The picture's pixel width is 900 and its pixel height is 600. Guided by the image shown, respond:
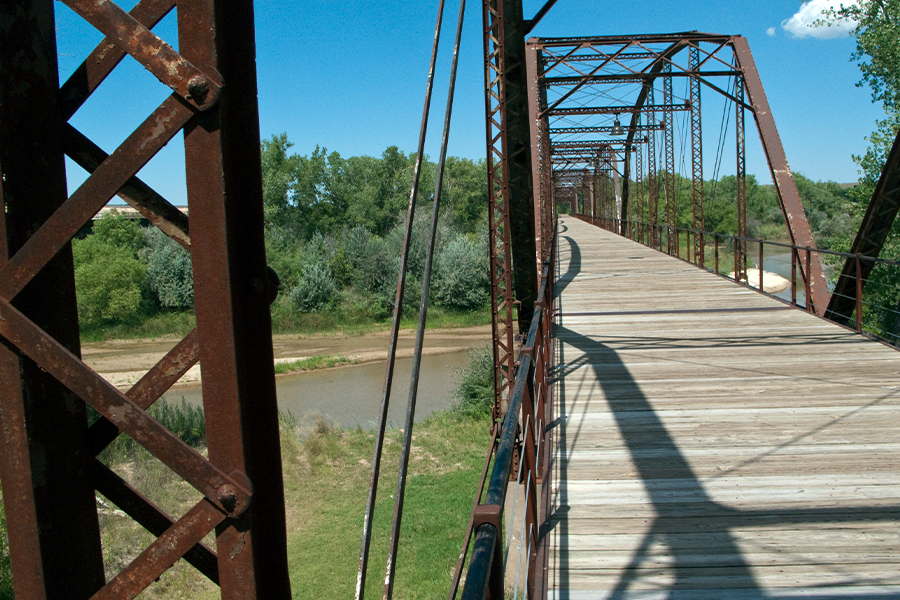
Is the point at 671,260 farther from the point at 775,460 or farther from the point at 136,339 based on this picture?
the point at 136,339

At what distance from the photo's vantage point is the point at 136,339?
42.3 metres

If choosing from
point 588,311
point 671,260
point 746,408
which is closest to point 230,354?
point 746,408

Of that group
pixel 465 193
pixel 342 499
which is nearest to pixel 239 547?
pixel 342 499

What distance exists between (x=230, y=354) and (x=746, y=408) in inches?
203

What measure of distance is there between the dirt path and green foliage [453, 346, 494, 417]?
1004 centimetres

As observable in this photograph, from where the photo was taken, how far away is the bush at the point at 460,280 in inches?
1779

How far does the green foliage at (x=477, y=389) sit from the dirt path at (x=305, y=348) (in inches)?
395

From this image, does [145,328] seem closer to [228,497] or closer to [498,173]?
[498,173]

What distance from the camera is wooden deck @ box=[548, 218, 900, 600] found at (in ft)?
10.7

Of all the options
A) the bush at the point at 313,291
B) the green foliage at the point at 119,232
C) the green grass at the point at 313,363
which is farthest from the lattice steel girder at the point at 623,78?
the green foliage at the point at 119,232

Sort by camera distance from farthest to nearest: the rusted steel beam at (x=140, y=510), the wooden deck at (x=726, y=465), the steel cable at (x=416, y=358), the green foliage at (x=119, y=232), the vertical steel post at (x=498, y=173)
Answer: the green foliage at (x=119, y=232)
the vertical steel post at (x=498, y=173)
the wooden deck at (x=726, y=465)
the steel cable at (x=416, y=358)
the rusted steel beam at (x=140, y=510)

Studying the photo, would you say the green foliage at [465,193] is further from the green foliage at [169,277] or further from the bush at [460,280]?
the green foliage at [169,277]

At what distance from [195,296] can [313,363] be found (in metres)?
34.5

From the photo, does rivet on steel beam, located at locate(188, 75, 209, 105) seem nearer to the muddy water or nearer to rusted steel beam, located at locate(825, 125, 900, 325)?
rusted steel beam, located at locate(825, 125, 900, 325)
